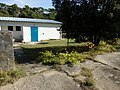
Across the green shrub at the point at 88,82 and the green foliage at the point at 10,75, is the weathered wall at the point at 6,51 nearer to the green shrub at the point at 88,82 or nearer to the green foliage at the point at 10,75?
the green foliage at the point at 10,75

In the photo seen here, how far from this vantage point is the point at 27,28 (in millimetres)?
25000

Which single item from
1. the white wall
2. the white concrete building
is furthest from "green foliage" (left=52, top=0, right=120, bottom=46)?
the white wall

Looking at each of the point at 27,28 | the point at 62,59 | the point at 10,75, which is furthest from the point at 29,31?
the point at 10,75

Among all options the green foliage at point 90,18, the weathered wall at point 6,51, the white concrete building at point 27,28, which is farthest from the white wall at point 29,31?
the weathered wall at point 6,51

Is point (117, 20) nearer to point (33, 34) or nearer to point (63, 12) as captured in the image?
point (63, 12)

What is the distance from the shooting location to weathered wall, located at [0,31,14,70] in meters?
5.48

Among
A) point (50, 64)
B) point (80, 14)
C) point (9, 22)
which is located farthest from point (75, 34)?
point (9, 22)

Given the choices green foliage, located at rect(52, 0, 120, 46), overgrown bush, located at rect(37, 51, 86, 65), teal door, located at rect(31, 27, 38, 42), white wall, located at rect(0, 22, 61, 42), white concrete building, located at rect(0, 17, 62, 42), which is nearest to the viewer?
overgrown bush, located at rect(37, 51, 86, 65)

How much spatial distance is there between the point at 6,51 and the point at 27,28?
19.8m

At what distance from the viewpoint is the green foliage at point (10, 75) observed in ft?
16.6

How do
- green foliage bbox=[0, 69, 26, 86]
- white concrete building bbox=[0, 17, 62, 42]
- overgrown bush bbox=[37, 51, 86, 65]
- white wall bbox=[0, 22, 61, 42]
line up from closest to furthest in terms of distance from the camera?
green foliage bbox=[0, 69, 26, 86], overgrown bush bbox=[37, 51, 86, 65], white concrete building bbox=[0, 17, 62, 42], white wall bbox=[0, 22, 61, 42]

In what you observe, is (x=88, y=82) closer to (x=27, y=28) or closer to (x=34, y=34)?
(x=27, y=28)

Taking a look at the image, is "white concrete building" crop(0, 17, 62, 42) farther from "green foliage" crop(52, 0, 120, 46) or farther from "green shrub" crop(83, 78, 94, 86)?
"green shrub" crop(83, 78, 94, 86)

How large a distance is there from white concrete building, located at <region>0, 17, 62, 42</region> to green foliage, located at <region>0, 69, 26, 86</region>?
18315 mm
